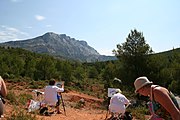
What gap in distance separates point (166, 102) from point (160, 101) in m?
0.07

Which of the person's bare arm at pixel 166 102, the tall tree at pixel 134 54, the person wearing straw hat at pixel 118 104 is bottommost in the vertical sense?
the person wearing straw hat at pixel 118 104

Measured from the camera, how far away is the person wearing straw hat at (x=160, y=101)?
2.78 m

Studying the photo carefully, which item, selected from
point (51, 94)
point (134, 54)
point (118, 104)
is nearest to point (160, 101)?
point (118, 104)

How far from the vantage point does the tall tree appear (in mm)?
22031

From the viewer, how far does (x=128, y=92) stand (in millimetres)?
22781

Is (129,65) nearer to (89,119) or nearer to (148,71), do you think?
(148,71)

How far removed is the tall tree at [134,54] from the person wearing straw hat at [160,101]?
1878 centimetres

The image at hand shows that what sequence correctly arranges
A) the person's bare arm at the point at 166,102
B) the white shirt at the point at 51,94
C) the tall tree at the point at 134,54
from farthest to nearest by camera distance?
the tall tree at the point at 134,54 → the white shirt at the point at 51,94 → the person's bare arm at the point at 166,102

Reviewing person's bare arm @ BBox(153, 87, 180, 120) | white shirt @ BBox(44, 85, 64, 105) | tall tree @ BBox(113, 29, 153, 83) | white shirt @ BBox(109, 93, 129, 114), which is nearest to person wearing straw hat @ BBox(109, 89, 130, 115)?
white shirt @ BBox(109, 93, 129, 114)

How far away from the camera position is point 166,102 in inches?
110

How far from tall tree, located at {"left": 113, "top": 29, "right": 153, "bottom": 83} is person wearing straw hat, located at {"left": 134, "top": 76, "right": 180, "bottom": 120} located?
61.6 feet

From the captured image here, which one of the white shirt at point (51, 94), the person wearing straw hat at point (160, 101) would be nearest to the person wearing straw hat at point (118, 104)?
the white shirt at point (51, 94)

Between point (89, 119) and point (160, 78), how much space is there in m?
13.0

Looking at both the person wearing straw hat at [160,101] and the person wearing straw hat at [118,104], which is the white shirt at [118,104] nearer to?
the person wearing straw hat at [118,104]
